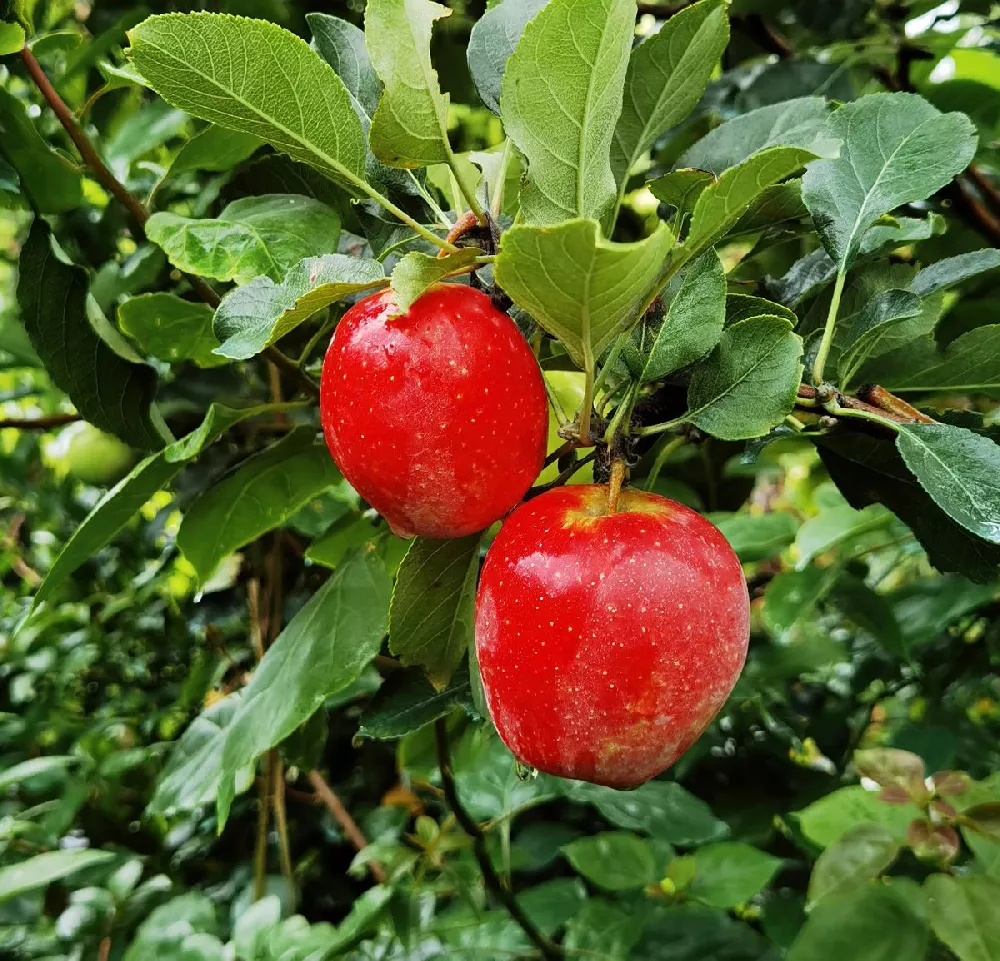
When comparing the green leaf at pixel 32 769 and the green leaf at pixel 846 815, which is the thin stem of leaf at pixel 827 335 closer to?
the green leaf at pixel 846 815

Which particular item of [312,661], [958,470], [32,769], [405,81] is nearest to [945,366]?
[958,470]

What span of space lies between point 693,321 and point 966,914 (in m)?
0.59

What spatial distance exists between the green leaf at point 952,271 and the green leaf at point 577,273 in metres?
0.24

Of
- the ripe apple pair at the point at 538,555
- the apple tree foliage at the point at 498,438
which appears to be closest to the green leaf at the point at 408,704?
the apple tree foliage at the point at 498,438

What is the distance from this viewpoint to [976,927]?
691 millimetres

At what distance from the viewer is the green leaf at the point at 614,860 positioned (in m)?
0.99

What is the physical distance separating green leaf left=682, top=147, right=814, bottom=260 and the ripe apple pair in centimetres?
11

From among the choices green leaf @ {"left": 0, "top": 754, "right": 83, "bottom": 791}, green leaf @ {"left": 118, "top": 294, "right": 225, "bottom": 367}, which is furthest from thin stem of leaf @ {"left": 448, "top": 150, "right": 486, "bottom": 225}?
green leaf @ {"left": 0, "top": 754, "right": 83, "bottom": 791}

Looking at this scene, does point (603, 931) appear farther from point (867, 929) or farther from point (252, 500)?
point (252, 500)

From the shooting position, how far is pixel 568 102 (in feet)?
1.29

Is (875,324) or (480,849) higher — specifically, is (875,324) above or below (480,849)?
above

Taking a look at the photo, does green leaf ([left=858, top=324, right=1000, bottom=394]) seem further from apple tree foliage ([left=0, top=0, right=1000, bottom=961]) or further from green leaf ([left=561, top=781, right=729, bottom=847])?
green leaf ([left=561, top=781, right=729, bottom=847])

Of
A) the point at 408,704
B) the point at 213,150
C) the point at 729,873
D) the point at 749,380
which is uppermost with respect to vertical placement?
the point at 213,150

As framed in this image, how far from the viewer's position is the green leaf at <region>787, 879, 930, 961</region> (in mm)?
738
